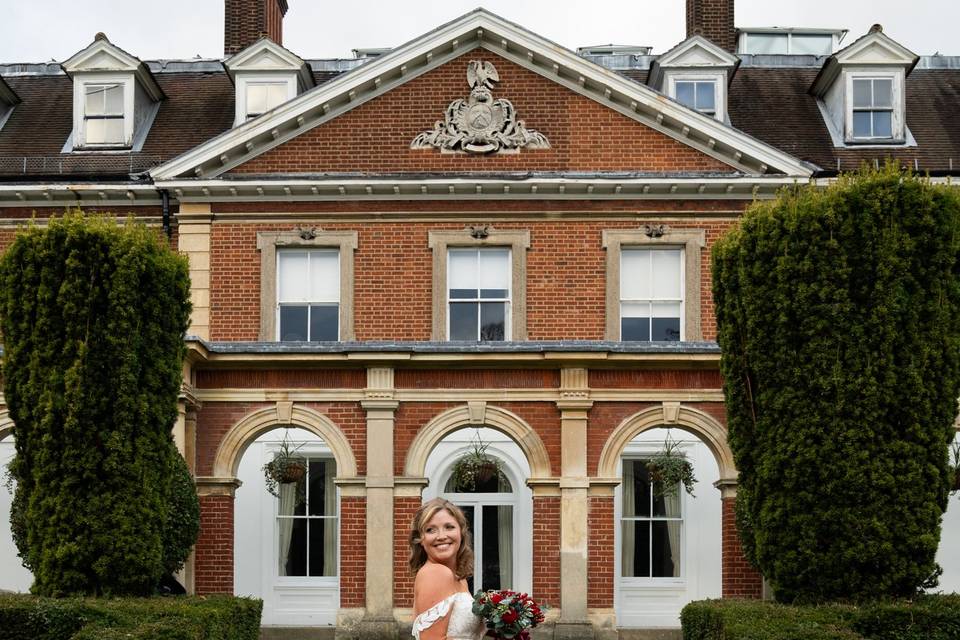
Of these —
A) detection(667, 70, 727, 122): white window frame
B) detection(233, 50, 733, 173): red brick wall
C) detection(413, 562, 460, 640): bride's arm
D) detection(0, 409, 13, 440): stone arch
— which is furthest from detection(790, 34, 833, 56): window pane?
detection(413, 562, 460, 640): bride's arm

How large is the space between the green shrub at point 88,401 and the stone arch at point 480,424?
3.66 metres

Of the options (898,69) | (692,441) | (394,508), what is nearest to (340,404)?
(394,508)

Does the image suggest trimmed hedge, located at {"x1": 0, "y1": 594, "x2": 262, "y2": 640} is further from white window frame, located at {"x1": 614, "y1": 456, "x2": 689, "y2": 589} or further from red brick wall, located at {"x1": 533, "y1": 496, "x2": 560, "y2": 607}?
white window frame, located at {"x1": 614, "y1": 456, "x2": 689, "y2": 589}

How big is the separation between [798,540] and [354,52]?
16.9m

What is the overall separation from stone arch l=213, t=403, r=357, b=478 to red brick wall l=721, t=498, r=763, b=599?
187 inches

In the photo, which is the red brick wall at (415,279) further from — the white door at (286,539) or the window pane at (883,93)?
the window pane at (883,93)

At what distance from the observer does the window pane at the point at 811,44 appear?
100ft

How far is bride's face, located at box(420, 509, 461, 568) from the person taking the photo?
Result: 874cm

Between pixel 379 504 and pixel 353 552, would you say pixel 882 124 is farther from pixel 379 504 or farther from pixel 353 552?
pixel 353 552

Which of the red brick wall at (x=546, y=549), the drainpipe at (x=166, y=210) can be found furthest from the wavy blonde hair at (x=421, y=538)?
the drainpipe at (x=166, y=210)

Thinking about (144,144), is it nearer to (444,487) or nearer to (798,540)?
(444,487)

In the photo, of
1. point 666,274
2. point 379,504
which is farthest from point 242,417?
point 666,274

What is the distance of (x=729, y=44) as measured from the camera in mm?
28094

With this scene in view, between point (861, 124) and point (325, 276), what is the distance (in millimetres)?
9094
